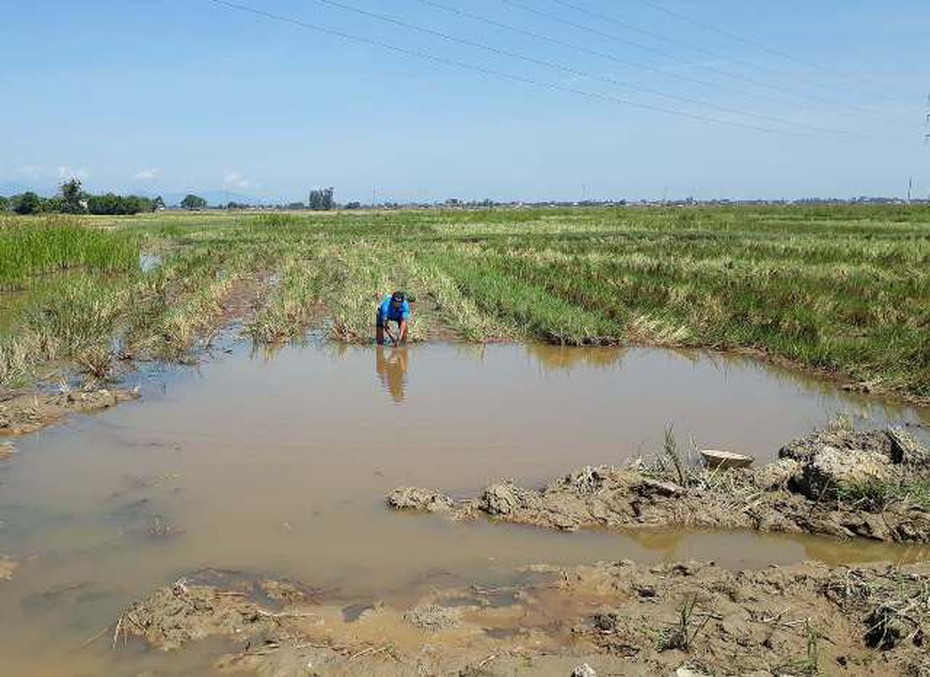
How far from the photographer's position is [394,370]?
8.88 m

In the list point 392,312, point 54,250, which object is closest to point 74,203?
point 54,250

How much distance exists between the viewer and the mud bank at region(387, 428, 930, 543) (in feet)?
15.4

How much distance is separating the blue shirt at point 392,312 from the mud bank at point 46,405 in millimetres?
3512

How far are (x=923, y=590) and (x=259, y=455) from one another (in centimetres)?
438

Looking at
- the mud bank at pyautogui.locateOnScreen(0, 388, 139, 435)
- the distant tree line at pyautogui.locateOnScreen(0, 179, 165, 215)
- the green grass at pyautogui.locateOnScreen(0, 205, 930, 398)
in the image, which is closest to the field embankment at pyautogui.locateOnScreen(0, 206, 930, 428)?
the green grass at pyautogui.locateOnScreen(0, 205, 930, 398)

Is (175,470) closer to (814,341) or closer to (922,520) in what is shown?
(922,520)

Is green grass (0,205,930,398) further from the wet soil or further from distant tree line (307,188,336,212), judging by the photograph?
distant tree line (307,188,336,212)

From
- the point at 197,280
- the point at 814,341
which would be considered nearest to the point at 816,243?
the point at 814,341

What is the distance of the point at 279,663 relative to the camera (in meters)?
3.12

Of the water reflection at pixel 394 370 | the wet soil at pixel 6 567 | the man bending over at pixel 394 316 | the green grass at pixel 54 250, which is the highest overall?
the green grass at pixel 54 250

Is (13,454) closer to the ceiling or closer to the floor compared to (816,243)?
closer to the floor

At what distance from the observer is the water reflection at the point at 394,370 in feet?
25.9

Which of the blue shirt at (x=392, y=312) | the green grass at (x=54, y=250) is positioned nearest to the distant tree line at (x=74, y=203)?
the green grass at (x=54, y=250)

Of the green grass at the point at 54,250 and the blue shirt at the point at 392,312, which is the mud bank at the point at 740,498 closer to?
the blue shirt at the point at 392,312
